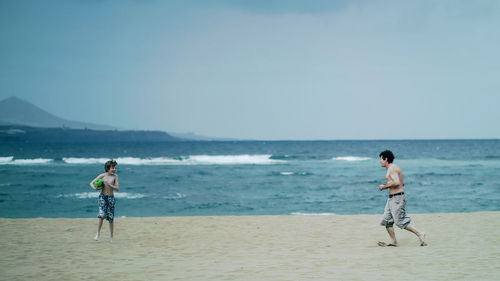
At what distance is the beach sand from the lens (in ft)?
19.2

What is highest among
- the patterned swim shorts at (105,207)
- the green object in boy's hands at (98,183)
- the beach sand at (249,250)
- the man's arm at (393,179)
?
the man's arm at (393,179)

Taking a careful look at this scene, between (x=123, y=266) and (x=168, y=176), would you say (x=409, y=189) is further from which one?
(x=123, y=266)

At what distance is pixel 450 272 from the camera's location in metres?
5.71

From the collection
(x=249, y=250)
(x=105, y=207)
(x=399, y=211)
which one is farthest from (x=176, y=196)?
(x=399, y=211)

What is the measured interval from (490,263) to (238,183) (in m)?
21.8

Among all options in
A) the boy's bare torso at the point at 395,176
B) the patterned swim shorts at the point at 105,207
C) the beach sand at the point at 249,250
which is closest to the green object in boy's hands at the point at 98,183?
the patterned swim shorts at the point at 105,207

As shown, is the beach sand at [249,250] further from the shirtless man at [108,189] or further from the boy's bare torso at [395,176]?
the boy's bare torso at [395,176]

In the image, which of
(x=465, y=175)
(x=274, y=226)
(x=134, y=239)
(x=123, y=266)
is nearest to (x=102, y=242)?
(x=134, y=239)

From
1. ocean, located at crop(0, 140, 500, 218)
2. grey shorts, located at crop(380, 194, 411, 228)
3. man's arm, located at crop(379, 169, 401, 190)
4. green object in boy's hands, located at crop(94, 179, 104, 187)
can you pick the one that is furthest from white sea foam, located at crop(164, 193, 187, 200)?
man's arm, located at crop(379, 169, 401, 190)

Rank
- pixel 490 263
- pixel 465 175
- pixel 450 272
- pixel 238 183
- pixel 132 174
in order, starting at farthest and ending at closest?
pixel 132 174, pixel 465 175, pixel 238 183, pixel 490 263, pixel 450 272

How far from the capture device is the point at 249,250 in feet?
25.4

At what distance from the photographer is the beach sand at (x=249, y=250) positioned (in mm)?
5859

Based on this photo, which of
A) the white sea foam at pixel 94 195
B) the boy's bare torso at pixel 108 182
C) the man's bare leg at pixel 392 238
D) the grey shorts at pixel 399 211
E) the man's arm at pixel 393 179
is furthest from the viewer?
the white sea foam at pixel 94 195

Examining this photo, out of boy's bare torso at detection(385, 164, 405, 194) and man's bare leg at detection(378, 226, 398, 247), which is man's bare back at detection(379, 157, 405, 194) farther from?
man's bare leg at detection(378, 226, 398, 247)
